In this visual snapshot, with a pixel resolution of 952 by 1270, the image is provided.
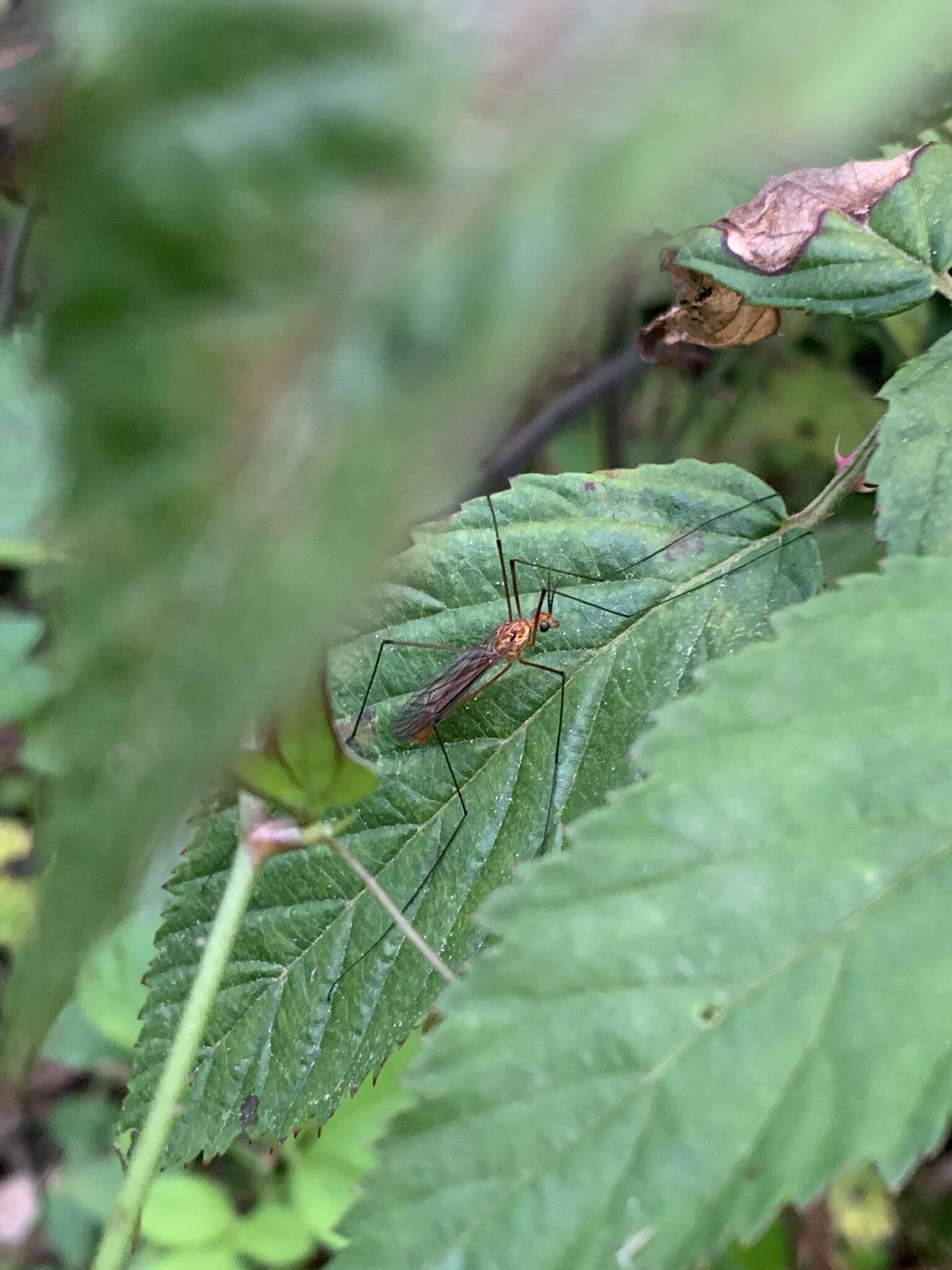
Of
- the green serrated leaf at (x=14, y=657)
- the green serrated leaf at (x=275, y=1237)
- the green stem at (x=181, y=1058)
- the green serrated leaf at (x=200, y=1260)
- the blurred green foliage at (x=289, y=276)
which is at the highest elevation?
the blurred green foliage at (x=289, y=276)

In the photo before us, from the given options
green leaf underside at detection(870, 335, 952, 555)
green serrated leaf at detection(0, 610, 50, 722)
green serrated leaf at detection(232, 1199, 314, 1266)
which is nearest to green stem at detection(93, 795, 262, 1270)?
green leaf underside at detection(870, 335, 952, 555)

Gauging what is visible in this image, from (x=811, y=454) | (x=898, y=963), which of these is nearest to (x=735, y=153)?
(x=898, y=963)

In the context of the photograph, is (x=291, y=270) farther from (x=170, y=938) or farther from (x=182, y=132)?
(x=170, y=938)

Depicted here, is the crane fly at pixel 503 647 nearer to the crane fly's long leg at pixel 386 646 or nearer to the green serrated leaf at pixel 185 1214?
the crane fly's long leg at pixel 386 646

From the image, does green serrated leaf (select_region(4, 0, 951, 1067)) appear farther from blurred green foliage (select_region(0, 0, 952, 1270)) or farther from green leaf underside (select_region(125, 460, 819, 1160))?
green leaf underside (select_region(125, 460, 819, 1160))

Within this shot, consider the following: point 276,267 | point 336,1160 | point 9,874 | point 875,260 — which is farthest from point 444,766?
point 9,874

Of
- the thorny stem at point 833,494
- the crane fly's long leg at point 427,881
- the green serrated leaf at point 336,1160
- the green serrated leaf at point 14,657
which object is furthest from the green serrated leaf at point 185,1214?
the thorny stem at point 833,494
